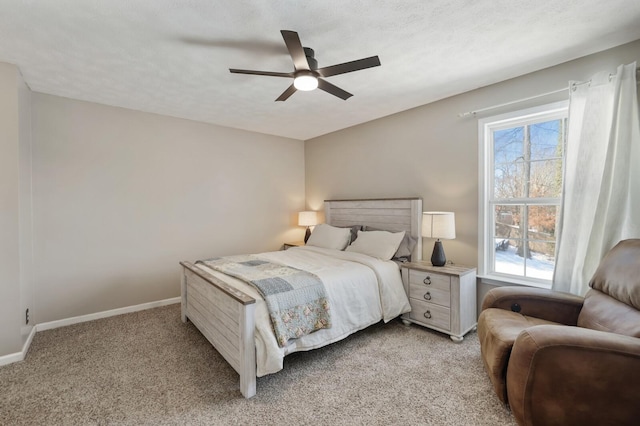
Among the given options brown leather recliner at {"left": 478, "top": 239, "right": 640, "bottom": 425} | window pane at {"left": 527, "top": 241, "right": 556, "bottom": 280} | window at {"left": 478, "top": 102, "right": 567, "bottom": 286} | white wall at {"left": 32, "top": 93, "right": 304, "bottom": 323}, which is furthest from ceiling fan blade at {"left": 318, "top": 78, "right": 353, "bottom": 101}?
white wall at {"left": 32, "top": 93, "right": 304, "bottom": 323}

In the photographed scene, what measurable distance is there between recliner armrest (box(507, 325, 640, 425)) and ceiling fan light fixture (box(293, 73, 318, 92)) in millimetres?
2025

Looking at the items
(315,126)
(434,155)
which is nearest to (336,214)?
(315,126)

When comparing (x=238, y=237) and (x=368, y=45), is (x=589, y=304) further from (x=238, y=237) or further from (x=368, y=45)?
(x=238, y=237)

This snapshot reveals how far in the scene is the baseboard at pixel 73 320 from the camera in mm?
2441

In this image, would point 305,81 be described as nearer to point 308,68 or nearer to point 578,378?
point 308,68

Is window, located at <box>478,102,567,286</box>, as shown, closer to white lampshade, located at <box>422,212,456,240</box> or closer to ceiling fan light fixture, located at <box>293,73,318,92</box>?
white lampshade, located at <box>422,212,456,240</box>

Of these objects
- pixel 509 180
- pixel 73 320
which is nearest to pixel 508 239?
pixel 509 180

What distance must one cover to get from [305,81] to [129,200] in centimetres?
269

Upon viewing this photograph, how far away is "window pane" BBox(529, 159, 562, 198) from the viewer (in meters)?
2.65

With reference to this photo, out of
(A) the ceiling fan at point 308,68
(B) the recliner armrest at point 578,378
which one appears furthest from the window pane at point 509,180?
(A) the ceiling fan at point 308,68

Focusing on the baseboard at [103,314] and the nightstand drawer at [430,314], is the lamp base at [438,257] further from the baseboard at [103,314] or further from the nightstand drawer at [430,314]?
the baseboard at [103,314]

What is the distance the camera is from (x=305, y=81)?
2.14m

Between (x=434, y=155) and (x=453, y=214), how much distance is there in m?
0.77

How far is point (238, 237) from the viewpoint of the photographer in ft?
14.6
